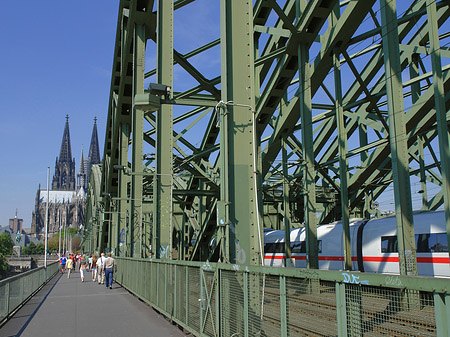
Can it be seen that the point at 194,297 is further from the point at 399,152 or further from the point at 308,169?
the point at 308,169

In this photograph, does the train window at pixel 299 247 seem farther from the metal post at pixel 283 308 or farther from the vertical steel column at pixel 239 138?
the metal post at pixel 283 308

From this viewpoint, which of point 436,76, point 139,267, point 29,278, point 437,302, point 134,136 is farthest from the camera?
point 134,136

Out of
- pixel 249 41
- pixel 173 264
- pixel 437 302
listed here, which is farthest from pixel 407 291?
pixel 173 264

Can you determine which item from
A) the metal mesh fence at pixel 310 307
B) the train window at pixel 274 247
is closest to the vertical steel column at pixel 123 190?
the train window at pixel 274 247

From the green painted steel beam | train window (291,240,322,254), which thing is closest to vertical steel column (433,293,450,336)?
the green painted steel beam

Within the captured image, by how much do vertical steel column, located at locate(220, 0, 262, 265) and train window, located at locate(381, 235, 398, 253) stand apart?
9847mm

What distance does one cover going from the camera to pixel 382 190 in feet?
101

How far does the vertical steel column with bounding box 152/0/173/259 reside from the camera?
15.7m

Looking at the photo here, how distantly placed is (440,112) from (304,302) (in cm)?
822

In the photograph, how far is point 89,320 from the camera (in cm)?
1153

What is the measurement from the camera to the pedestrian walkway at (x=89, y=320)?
385 inches

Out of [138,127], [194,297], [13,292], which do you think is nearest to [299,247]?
[138,127]

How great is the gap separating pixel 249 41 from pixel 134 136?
14597mm

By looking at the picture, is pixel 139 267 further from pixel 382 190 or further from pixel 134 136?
pixel 382 190
